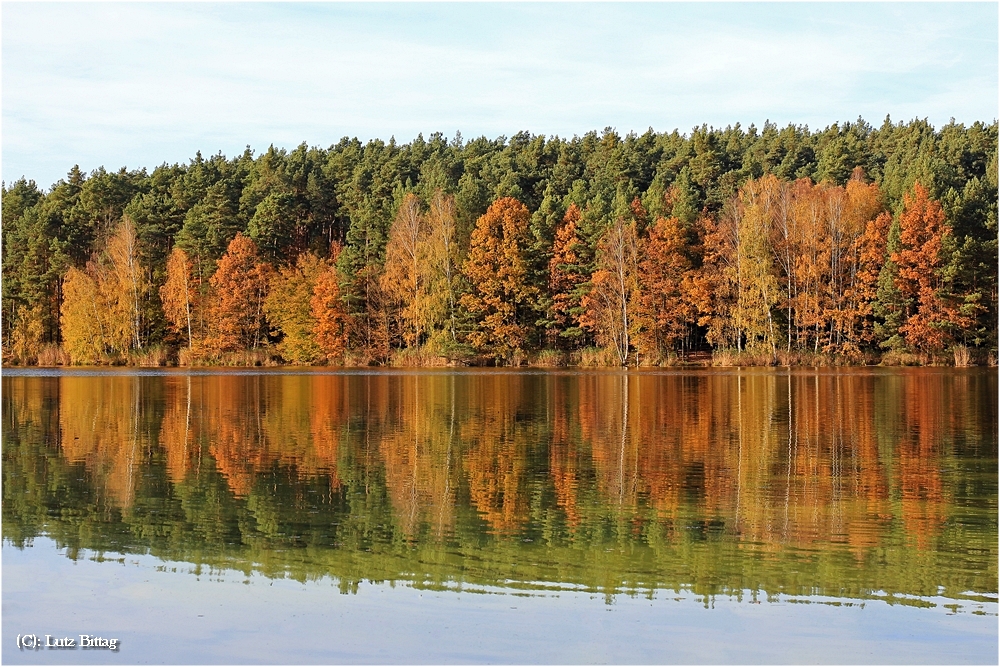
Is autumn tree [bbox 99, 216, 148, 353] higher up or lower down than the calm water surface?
higher up

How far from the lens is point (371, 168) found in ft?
401

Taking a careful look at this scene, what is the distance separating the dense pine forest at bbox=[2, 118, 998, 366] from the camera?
78375 mm

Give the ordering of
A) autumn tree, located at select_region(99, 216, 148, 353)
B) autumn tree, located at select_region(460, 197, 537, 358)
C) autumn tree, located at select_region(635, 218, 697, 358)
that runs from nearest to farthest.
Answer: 1. autumn tree, located at select_region(635, 218, 697, 358)
2. autumn tree, located at select_region(460, 197, 537, 358)
3. autumn tree, located at select_region(99, 216, 148, 353)

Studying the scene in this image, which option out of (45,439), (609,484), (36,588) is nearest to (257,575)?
(36,588)

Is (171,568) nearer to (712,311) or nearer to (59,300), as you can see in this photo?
(712,311)

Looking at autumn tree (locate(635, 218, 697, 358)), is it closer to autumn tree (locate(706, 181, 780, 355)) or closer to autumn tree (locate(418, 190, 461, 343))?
autumn tree (locate(706, 181, 780, 355))

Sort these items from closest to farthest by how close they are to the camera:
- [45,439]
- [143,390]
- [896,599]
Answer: [896,599] → [45,439] → [143,390]

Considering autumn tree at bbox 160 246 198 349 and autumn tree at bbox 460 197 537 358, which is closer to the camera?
autumn tree at bbox 460 197 537 358

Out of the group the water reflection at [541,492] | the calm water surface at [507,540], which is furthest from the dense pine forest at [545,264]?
the calm water surface at [507,540]

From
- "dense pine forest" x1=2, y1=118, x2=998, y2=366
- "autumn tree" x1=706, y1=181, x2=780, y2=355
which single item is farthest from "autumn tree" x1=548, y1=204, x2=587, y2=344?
"autumn tree" x1=706, y1=181, x2=780, y2=355

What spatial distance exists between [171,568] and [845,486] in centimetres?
1156

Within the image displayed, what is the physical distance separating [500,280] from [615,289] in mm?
9251

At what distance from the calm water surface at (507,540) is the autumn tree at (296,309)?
5803 cm

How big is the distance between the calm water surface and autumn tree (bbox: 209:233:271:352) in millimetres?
61271
